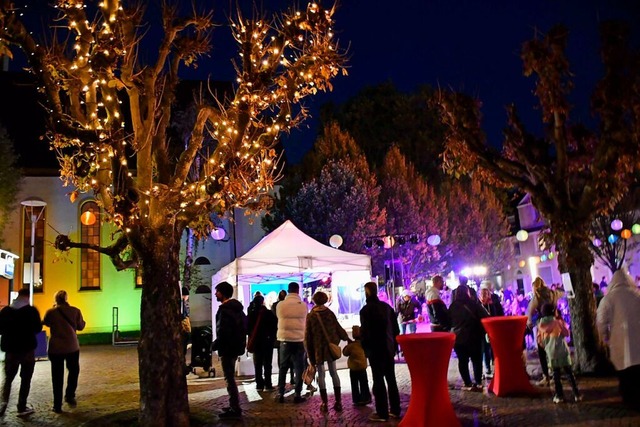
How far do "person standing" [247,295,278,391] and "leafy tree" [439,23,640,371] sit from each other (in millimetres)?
5167

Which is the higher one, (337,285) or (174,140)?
(174,140)

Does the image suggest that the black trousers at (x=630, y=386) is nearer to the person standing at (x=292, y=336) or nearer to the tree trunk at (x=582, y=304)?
the tree trunk at (x=582, y=304)

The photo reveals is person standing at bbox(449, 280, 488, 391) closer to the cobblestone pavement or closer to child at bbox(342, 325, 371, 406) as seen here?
the cobblestone pavement

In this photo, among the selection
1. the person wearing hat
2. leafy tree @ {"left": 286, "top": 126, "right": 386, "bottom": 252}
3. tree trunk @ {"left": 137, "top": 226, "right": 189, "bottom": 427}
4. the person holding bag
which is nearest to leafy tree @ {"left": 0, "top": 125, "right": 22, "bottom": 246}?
leafy tree @ {"left": 286, "top": 126, "right": 386, "bottom": 252}

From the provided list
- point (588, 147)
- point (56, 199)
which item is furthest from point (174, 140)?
point (588, 147)

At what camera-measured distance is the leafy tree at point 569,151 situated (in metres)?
10.1

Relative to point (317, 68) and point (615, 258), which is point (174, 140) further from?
point (615, 258)

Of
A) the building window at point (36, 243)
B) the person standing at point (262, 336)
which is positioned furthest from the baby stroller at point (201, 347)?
the building window at point (36, 243)

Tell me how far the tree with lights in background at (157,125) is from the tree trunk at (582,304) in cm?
585

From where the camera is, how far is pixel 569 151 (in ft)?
37.7

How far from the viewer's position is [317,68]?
9.05 meters

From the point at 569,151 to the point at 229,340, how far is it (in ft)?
25.8

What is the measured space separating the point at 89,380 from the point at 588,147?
12.7 metres

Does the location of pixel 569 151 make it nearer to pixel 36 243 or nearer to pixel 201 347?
pixel 201 347
